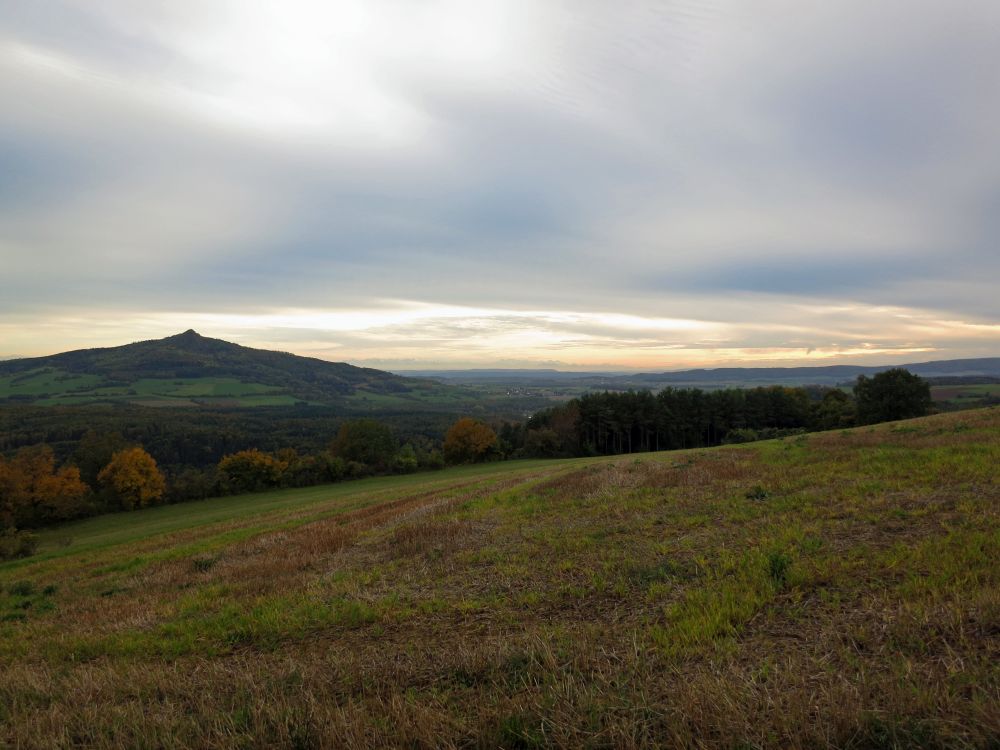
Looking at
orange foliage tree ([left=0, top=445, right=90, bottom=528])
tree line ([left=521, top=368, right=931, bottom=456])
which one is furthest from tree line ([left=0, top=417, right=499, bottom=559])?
tree line ([left=521, top=368, right=931, bottom=456])

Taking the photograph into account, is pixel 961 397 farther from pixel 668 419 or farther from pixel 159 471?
pixel 159 471

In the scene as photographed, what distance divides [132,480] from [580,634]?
70.6 meters

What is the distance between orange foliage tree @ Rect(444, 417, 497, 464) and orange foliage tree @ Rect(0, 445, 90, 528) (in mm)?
45226

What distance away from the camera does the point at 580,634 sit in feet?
18.8

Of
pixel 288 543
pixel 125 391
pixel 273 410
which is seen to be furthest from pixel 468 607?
pixel 125 391

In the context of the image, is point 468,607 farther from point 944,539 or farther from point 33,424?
A: point 33,424

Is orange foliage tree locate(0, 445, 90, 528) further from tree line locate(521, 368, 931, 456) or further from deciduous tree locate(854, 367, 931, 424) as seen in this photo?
deciduous tree locate(854, 367, 931, 424)

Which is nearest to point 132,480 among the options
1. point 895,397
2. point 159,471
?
point 159,471

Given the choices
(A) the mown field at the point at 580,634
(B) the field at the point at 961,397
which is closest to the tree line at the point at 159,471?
(A) the mown field at the point at 580,634

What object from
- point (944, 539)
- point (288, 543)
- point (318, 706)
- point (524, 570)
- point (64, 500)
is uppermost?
Answer: point (944, 539)

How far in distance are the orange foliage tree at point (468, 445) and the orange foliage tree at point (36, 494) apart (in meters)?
45.2

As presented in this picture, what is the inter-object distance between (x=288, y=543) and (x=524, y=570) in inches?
362

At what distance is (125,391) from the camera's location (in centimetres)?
19688

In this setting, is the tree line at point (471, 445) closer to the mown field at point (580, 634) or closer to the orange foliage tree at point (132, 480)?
the orange foliage tree at point (132, 480)
